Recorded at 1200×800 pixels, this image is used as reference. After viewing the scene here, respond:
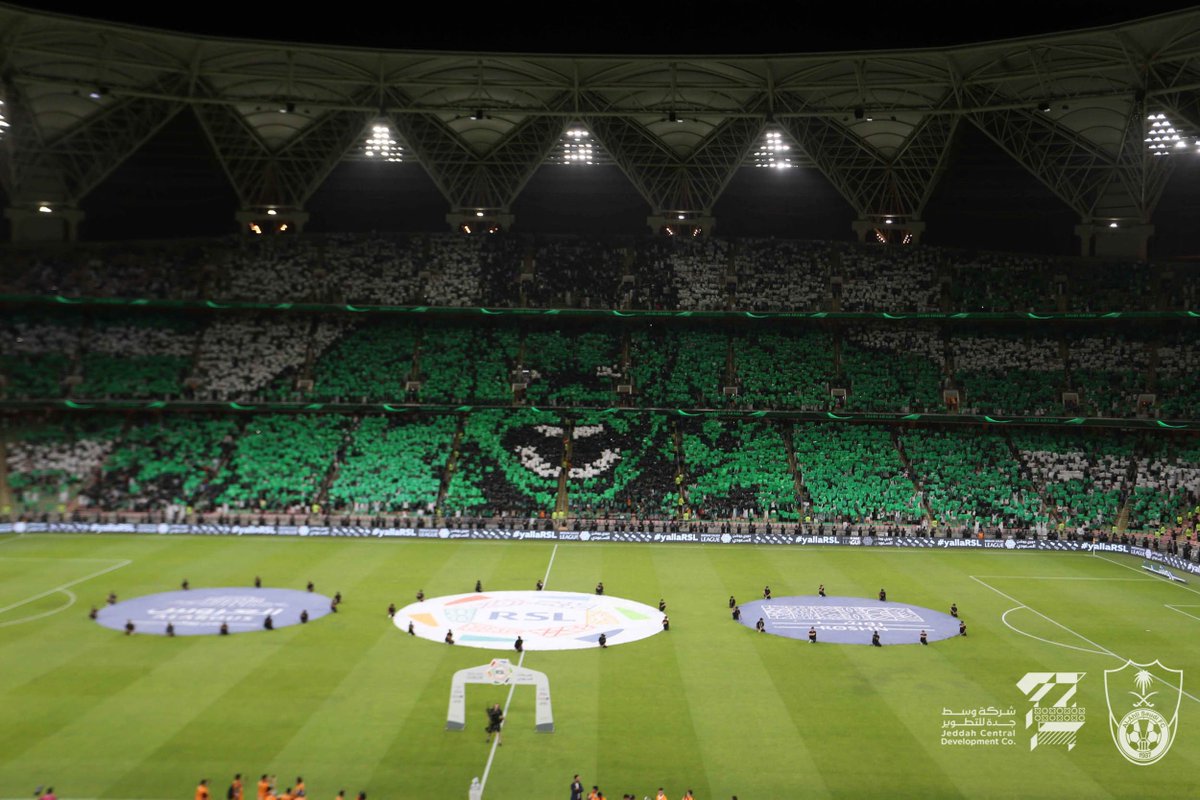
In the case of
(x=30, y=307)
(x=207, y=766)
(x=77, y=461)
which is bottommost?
(x=207, y=766)

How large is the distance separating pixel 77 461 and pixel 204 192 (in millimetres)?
25765

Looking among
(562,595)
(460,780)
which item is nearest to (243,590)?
(562,595)

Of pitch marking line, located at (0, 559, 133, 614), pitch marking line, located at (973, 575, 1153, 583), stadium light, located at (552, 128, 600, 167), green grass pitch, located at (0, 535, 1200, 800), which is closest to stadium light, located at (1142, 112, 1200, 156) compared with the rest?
pitch marking line, located at (973, 575, 1153, 583)

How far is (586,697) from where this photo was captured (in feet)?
109

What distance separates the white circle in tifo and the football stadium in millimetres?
288

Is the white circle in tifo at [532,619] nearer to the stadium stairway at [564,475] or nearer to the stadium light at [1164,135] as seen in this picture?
the stadium stairway at [564,475]

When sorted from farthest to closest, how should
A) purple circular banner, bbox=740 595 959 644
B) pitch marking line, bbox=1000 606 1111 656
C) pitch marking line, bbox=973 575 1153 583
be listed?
1. pitch marking line, bbox=973 575 1153 583
2. purple circular banner, bbox=740 595 959 644
3. pitch marking line, bbox=1000 606 1111 656

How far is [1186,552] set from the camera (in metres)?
58.9

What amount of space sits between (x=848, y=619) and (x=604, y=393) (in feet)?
120

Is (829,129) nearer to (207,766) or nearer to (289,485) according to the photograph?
(289,485)

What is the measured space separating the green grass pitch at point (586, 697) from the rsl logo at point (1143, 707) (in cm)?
41

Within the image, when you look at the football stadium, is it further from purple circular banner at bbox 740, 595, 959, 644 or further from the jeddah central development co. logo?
purple circular banner at bbox 740, 595, 959, 644

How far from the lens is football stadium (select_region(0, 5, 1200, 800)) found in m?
35.0

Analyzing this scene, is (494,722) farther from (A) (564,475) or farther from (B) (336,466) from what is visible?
(B) (336,466)
